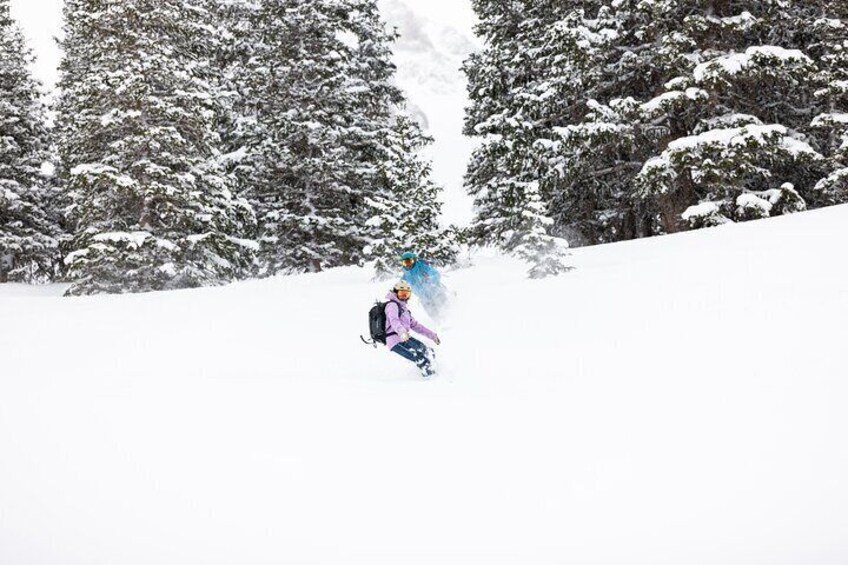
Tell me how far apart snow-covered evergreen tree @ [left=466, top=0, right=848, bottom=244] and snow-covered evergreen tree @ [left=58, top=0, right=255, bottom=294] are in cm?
843

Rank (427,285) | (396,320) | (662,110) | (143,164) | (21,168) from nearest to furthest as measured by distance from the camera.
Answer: (396,320), (427,285), (662,110), (143,164), (21,168)

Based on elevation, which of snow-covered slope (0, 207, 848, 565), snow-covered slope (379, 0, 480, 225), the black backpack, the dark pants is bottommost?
snow-covered slope (0, 207, 848, 565)

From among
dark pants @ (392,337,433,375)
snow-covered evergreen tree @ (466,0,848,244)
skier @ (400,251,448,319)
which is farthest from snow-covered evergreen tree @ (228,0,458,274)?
dark pants @ (392,337,433,375)

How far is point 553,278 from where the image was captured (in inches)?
447

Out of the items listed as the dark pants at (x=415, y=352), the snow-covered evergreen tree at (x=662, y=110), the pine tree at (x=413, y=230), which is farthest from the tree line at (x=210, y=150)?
the dark pants at (x=415, y=352)

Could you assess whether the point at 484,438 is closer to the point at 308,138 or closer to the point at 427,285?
the point at 427,285

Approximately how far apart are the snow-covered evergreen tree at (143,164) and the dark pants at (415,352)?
11566 millimetres

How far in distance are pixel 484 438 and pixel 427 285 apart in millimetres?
5256

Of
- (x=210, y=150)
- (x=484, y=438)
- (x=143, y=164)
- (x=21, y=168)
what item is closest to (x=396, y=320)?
(x=484, y=438)

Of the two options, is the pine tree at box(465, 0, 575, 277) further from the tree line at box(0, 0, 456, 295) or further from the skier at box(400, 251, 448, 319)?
the skier at box(400, 251, 448, 319)

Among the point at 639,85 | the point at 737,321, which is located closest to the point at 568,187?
the point at 639,85

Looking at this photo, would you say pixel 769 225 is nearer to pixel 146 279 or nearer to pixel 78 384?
pixel 78 384

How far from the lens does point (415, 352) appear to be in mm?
7508

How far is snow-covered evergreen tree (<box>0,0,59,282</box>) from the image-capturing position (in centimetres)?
2181
